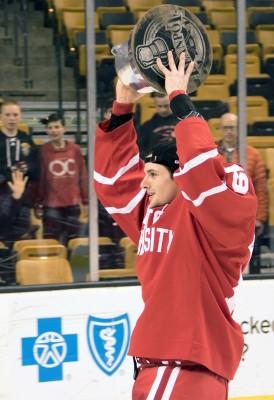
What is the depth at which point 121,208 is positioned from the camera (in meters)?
3.48

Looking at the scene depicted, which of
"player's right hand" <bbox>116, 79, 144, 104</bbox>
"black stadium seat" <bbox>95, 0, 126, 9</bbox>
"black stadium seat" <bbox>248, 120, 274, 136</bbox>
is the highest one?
"black stadium seat" <bbox>95, 0, 126, 9</bbox>

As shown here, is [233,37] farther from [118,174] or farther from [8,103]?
[118,174]

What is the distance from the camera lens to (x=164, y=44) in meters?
3.05

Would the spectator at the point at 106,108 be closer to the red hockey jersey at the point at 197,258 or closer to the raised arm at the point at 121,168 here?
the raised arm at the point at 121,168

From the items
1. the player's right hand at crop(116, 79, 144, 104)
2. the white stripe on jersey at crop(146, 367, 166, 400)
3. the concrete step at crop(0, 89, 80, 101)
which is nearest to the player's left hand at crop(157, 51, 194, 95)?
the player's right hand at crop(116, 79, 144, 104)

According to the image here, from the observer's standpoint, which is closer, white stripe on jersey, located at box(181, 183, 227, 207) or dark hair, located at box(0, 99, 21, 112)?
white stripe on jersey, located at box(181, 183, 227, 207)

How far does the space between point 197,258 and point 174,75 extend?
0.61m

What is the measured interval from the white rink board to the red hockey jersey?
194cm

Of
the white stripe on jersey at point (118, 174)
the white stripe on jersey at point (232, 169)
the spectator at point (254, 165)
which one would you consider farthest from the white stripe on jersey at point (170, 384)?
the spectator at point (254, 165)

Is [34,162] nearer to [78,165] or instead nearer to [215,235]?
[78,165]

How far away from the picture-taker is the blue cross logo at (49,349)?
16.6 feet

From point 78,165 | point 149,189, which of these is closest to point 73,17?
point 78,165

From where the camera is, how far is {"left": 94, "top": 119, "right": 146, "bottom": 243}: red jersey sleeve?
11.4ft

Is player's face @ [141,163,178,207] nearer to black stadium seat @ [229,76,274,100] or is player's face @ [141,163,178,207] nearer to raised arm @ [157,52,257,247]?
raised arm @ [157,52,257,247]
